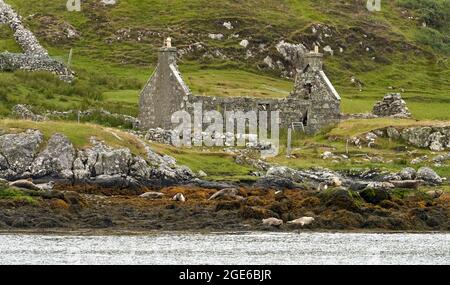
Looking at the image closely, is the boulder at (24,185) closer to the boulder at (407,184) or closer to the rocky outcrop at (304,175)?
the rocky outcrop at (304,175)

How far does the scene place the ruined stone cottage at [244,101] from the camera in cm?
8569

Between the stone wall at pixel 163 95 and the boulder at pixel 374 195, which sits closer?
the boulder at pixel 374 195

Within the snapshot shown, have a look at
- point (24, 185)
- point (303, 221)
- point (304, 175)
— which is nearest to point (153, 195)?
point (24, 185)

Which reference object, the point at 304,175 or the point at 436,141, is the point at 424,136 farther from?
the point at 304,175

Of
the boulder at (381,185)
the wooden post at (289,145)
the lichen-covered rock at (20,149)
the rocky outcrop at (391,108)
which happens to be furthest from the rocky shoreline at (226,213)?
the rocky outcrop at (391,108)

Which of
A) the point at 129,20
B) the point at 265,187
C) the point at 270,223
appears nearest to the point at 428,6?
the point at 129,20

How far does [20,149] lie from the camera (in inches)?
2702

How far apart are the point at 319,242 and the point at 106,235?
24.2 ft

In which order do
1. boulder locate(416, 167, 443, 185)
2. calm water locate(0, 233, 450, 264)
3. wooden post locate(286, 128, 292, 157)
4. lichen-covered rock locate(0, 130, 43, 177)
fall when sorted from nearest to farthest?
1. calm water locate(0, 233, 450, 264)
2. lichen-covered rock locate(0, 130, 43, 177)
3. boulder locate(416, 167, 443, 185)
4. wooden post locate(286, 128, 292, 157)

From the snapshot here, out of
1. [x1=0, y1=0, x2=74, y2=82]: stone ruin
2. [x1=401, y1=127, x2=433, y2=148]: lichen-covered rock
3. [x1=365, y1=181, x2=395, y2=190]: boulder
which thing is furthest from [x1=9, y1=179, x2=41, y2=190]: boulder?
[x1=0, y1=0, x2=74, y2=82]: stone ruin

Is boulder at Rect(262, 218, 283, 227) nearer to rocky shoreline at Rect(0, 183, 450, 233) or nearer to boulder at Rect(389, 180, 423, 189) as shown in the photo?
rocky shoreline at Rect(0, 183, 450, 233)

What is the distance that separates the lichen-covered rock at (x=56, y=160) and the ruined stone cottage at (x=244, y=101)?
663 inches

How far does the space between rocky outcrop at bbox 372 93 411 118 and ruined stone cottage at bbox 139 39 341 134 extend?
3.03 metres

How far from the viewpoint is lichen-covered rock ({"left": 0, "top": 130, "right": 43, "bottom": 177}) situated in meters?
68.3
